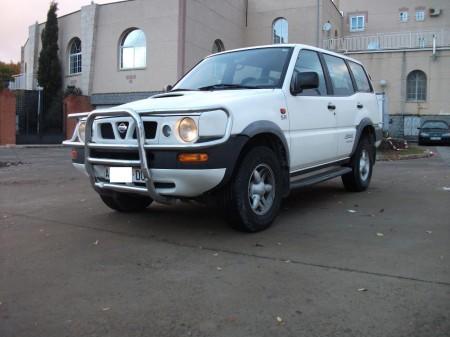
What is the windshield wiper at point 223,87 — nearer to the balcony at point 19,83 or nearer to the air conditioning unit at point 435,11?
the balcony at point 19,83

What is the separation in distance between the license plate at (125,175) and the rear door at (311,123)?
71.0 inches

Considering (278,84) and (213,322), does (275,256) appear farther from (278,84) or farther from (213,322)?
(278,84)

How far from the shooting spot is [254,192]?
5289 mm

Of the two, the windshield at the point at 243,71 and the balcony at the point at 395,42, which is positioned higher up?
the balcony at the point at 395,42

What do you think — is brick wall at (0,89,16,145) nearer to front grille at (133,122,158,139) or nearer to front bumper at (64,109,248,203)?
front bumper at (64,109,248,203)

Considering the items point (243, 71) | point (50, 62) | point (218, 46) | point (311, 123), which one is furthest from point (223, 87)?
point (50, 62)

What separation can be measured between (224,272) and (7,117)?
23046 mm

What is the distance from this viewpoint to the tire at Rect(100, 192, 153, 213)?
6195mm

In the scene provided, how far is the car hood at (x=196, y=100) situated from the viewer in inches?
186

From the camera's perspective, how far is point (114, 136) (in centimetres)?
514

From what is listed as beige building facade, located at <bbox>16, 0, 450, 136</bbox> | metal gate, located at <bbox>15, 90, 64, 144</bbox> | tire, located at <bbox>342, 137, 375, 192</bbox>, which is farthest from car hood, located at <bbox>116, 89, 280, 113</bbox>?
metal gate, located at <bbox>15, 90, 64, 144</bbox>

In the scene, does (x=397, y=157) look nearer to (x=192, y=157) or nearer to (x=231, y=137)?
(x=231, y=137)

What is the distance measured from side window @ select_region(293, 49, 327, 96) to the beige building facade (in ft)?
64.9

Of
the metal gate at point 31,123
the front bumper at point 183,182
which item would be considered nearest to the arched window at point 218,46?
the metal gate at point 31,123
